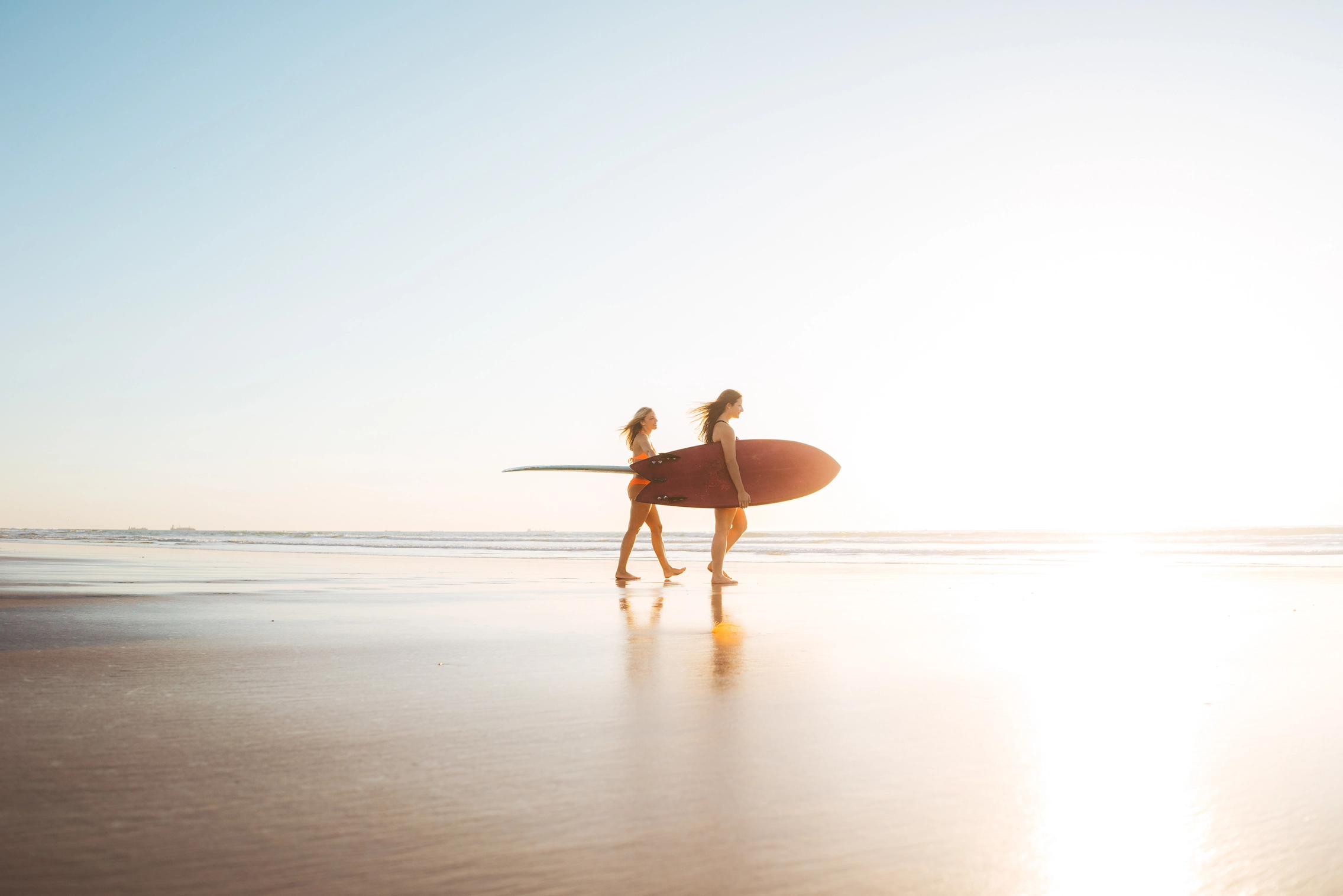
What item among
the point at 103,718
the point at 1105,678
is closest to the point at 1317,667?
the point at 1105,678

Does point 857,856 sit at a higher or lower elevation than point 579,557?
higher

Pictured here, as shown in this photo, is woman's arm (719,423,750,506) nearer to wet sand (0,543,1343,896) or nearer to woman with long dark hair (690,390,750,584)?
woman with long dark hair (690,390,750,584)

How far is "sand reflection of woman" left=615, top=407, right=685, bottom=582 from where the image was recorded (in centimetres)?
849

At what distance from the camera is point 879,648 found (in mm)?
3869

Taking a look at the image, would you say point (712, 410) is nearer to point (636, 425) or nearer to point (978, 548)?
point (636, 425)

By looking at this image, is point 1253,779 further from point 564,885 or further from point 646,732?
point 564,885

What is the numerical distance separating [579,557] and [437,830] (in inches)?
535

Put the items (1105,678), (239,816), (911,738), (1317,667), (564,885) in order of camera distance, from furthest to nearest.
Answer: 1. (1317,667)
2. (1105,678)
3. (911,738)
4. (239,816)
5. (564,885)

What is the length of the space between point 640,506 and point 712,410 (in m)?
1.26

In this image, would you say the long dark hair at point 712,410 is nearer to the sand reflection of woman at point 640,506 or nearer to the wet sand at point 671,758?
the sand reflection of woman at point 640,506

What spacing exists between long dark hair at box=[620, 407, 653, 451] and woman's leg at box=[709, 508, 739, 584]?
1.29 meters

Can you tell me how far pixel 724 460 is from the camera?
8062mm

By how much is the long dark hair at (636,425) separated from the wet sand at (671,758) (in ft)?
13.6

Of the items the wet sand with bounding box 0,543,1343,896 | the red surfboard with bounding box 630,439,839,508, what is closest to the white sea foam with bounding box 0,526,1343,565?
the red surfboard with bounding box 630,439,839,508
